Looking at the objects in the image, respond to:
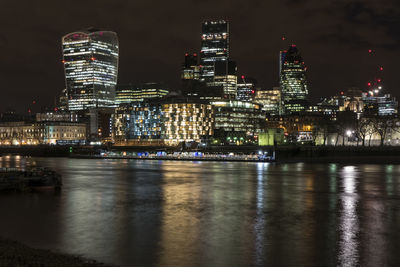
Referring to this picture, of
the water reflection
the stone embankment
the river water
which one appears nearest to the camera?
the stone embankment

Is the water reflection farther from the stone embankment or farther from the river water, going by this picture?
the stone embankment

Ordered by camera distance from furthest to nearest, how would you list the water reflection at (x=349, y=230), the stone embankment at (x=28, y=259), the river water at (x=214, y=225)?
the river water at (x=214, y=225), the water reflection at (x=349, y=230), the stone embankment at (x=28, y=259)

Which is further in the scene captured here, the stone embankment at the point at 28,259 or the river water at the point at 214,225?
the river water at the point at 214,225

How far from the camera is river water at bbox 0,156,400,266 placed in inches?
894

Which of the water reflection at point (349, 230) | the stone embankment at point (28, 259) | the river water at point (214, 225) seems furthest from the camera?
the river water at point (214, 225)

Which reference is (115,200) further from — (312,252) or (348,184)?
(348,184)

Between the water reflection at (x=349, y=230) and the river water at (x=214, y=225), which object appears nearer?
the water reflection at (x=349, y=230)

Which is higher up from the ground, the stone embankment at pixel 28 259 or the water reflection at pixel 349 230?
the stone embankment at pixel 28 259

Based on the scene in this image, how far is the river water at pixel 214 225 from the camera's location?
22719mm

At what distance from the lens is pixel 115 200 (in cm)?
4322

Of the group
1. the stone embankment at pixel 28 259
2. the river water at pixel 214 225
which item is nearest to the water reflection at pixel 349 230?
the river water at pixel 214 225

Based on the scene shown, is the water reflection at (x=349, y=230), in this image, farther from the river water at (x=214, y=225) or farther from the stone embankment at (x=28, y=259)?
the stone embankment at (x=28, y=259)

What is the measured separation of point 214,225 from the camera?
30.5 m

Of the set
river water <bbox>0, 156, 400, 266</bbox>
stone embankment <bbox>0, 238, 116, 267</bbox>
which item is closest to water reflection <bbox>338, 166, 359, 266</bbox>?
river water <bbox>0, 156, 400, 266</bbox>
